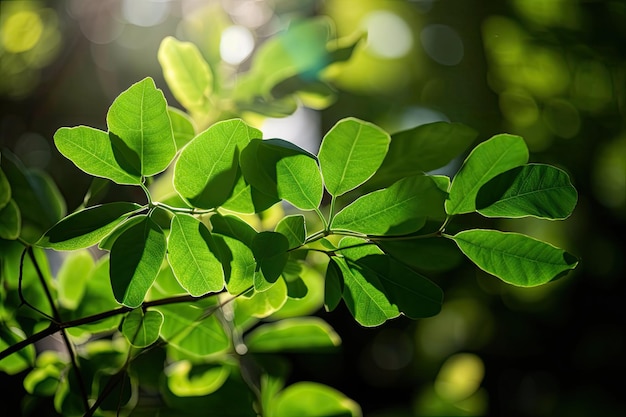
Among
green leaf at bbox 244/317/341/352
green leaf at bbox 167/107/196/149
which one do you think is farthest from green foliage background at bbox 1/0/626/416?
green leaf at bbox 167/107/196/149

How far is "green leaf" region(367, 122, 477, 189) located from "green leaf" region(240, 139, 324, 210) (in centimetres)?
9

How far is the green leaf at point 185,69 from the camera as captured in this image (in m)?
0.57

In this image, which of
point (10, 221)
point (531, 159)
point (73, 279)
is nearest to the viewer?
point (10, 221)

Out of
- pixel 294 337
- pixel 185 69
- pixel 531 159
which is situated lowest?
pixel 531 159

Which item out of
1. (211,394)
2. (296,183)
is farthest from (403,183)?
(211,394)

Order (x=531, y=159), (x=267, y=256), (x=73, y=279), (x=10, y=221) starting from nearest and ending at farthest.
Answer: (x=267, y=256) → (x=10, y=221) → (x=73, y=279) → (x=531, y=159)

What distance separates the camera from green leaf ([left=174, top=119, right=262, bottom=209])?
358 mm

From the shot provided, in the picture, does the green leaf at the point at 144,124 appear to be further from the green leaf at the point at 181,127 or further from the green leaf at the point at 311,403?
the green leaf at the point at 311,403

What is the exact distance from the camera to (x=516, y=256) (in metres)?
0.37

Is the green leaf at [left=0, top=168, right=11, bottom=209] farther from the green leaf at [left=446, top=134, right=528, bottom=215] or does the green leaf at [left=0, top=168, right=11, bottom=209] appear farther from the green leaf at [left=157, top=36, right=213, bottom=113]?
the green leaf at [left=446, top=134, right=528, bottom=215]

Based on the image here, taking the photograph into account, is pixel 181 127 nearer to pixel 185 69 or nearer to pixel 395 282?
pixel 185 69

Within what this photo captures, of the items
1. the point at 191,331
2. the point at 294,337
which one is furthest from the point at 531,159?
the point at 191,331

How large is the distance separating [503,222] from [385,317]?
806 millimetres

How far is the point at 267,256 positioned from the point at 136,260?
0.08m
